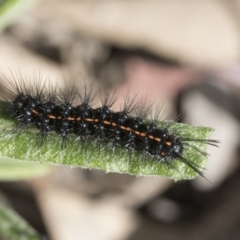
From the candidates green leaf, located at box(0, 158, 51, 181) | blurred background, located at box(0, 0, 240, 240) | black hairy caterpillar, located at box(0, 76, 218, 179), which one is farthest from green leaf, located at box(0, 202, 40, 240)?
blurred background, located at box(0, 0, 240, 240)

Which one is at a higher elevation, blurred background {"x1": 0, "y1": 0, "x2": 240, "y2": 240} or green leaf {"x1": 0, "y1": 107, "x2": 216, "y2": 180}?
blurred background {"x1": 0, "y1": 0, "x2": 240, "y2": 240}

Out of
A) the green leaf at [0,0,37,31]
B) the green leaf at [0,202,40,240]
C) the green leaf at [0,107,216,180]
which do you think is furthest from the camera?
the green leaf at [0,0,37,31]

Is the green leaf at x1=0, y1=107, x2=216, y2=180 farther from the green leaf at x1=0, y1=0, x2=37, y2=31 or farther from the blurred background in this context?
the blurred background

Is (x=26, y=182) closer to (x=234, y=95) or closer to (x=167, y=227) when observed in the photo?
(x=167, y=227)

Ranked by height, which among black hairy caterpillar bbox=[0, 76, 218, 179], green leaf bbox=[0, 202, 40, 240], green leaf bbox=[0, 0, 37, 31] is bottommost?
green leaf bbox=[0, 202, 40, 240]

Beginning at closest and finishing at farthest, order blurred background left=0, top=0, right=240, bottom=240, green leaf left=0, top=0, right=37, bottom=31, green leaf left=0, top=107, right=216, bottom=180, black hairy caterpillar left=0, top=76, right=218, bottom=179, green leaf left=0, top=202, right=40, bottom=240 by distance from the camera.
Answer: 1. green leaf left=0, top=107, right=216, bottom=180
2. black hairy caterpillar left=0, top=76, right=218, bottom=179
3. green leaf left=0, top=202, right=40, bottom=240
4. green leaf left=0, top=0, right=37, bottom=31
5. blurred background left=0, top=0, right=240, bottom=240

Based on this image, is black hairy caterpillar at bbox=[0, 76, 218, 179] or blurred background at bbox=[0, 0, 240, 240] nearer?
black hairy caterpillar at bbox=[0, 76, 218, 179]

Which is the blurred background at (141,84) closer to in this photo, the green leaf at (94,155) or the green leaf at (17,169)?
the green leaf at (17,169)
